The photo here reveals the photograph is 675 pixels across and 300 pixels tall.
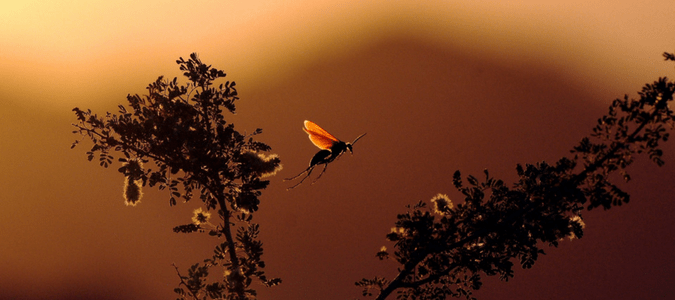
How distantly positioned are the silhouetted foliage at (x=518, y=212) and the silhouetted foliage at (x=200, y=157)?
2.54 meters

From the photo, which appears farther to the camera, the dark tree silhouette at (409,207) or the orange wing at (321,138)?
the orange wing at (321,138)

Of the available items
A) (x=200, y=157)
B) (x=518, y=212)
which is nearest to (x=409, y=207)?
(x=518, y=212)

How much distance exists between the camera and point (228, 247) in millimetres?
10734

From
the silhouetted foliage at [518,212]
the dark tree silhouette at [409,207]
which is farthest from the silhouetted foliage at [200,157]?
the silhouetted foliage at [518,212]

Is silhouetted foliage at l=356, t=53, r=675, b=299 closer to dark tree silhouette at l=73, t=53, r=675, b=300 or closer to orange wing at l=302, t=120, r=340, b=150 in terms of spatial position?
dark tree silhouette at l=73, t=53, r=675, b=300

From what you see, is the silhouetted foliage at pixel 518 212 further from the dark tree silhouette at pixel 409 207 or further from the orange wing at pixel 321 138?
the orange wing at pixel 321 138

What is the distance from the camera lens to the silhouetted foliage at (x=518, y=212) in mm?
8195

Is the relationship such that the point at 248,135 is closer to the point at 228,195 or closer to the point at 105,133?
the point at 228,195

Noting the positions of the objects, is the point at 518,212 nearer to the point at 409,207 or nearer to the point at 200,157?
the point at 409,207

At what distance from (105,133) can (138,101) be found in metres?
0.82

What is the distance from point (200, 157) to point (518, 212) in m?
5.42

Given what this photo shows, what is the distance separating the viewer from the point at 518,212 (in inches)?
352

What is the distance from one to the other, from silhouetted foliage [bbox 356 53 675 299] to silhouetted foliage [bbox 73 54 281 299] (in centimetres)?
254

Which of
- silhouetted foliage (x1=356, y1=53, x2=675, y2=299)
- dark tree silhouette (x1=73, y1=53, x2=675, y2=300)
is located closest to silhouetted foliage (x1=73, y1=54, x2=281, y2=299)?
dark tree silhouette (x1=73, y1=53, x2=675, y2=300)
